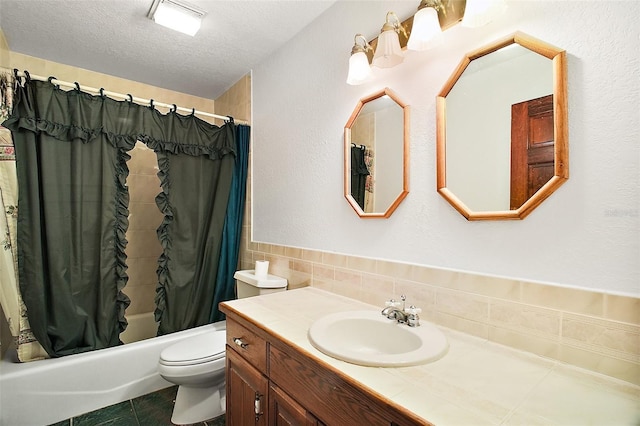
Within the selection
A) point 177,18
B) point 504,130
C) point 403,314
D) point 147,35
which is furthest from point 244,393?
point 147,35

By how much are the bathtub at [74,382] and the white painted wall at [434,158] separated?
1.19 metres

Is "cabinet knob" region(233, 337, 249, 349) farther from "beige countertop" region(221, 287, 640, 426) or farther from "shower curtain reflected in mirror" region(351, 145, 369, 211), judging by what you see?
"shower curtain reflected in mirror" region(351, 145, 369, 211)

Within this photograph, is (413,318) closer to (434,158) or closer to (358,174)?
(434,158)

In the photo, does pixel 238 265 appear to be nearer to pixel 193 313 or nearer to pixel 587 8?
pixel 193 313

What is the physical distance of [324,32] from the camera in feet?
5.88

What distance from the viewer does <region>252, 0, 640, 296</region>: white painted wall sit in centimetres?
82

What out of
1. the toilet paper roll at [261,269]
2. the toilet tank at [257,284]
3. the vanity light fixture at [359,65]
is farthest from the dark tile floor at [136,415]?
the vanity light fixture at [359,65]

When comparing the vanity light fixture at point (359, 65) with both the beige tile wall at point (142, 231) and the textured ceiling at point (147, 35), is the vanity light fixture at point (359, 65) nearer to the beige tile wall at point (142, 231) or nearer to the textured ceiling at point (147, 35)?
the textured ceiling at point (147, 35)

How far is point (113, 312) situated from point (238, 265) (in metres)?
0.90

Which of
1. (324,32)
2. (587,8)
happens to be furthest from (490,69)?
(324,32)

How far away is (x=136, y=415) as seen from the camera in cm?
183

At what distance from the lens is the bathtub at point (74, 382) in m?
1.67

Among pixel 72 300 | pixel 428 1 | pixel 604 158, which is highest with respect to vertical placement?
pixel 428 1

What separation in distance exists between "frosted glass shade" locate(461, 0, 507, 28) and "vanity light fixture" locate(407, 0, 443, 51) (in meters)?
0.11
